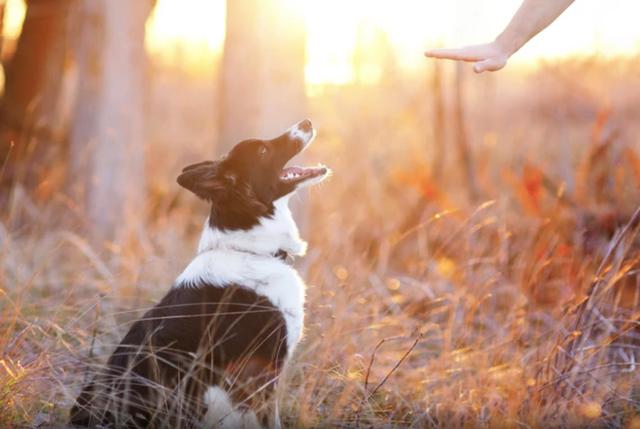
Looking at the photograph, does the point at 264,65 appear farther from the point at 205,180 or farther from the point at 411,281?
the point at 205,180

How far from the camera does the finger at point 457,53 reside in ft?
10.8

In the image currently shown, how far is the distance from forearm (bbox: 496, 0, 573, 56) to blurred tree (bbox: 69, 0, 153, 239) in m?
4.05

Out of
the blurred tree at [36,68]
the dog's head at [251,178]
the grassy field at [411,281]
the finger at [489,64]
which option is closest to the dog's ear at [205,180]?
the dog's head at [251,178]

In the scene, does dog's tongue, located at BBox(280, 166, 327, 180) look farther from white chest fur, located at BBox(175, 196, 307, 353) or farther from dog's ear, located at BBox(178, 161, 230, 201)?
dog's ear, located at BBox(178, 161, 230, 201)

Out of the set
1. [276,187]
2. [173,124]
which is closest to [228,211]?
[276,187]

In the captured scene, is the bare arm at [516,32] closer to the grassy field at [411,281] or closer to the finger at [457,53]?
the finger at [457,53]

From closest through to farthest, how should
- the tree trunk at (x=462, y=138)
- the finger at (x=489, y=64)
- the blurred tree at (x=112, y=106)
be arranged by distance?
the finger at (x=489, y=64) → the blurred tree at (x=112, y=106) → the tree trunk at (x=462, y=138)

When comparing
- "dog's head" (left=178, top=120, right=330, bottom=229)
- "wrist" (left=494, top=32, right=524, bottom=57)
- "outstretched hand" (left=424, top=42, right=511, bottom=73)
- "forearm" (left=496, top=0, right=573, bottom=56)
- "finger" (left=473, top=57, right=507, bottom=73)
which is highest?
"forearm" (left=496, top=0, right=573, bottom=56)

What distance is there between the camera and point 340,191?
8461 mm

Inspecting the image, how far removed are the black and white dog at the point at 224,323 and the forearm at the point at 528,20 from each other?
3.16ft

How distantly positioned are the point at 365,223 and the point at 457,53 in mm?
4304

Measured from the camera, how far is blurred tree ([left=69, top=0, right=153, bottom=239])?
6.88m

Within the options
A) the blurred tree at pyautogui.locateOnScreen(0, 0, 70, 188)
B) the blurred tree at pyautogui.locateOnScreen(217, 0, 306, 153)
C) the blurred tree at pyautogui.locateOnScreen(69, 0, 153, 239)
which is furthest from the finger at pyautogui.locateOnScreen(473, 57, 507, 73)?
the blurred tree at pyautogui.locateOnScreen(0, 0, 70, 188)

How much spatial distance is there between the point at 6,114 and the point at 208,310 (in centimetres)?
627
